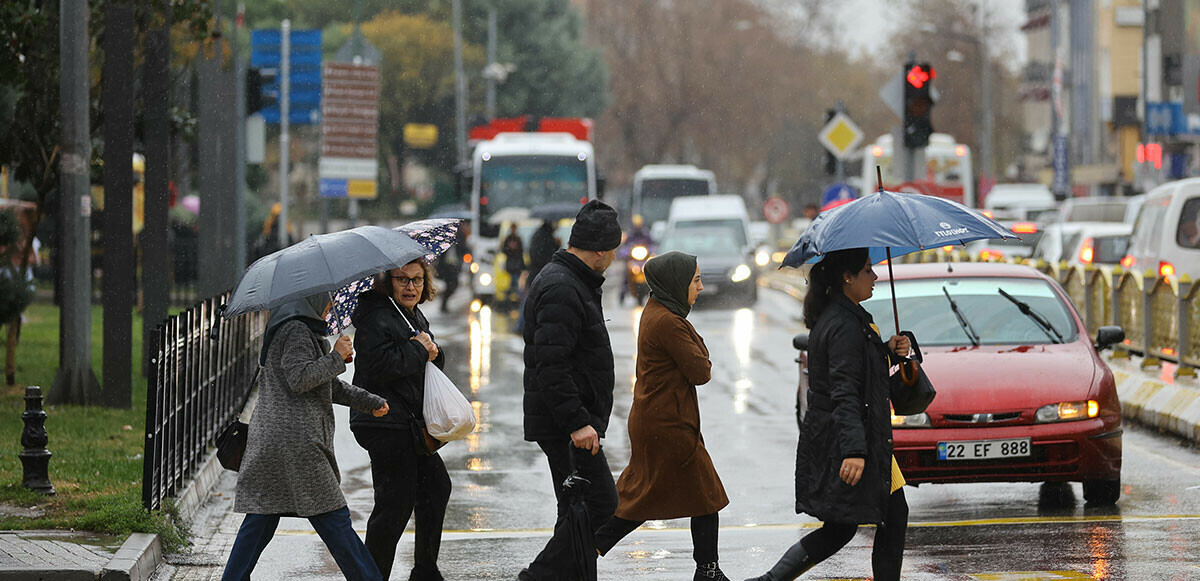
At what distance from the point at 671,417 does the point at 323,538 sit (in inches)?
56.0

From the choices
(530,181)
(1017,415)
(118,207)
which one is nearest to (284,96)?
(530,181)

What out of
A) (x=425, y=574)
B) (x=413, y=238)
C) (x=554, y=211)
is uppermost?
(x=554, y=211)

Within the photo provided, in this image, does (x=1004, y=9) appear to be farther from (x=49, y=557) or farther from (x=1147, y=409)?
(x=49, y=557)

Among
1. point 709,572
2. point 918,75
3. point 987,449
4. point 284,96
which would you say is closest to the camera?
point 709,572

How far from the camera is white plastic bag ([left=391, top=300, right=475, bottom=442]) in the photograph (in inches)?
291

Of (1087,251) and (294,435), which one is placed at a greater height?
(1087,251)

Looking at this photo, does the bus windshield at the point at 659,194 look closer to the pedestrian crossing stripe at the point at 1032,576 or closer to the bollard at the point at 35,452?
the bollard at the point at 35,452

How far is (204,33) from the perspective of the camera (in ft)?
54.4

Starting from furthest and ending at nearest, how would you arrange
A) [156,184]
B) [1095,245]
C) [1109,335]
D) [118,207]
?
[1095,245] < [156,184] < [118,207] < [1109,335]

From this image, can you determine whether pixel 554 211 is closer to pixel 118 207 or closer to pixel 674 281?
pixel 118 207

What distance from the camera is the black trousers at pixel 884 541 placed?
22.5ft

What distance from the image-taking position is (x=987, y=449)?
982cm

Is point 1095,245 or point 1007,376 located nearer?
point 1007,376

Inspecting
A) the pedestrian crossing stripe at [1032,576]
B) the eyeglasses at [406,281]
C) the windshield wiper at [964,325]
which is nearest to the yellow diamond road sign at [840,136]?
the windshield wiper at [964,325]
